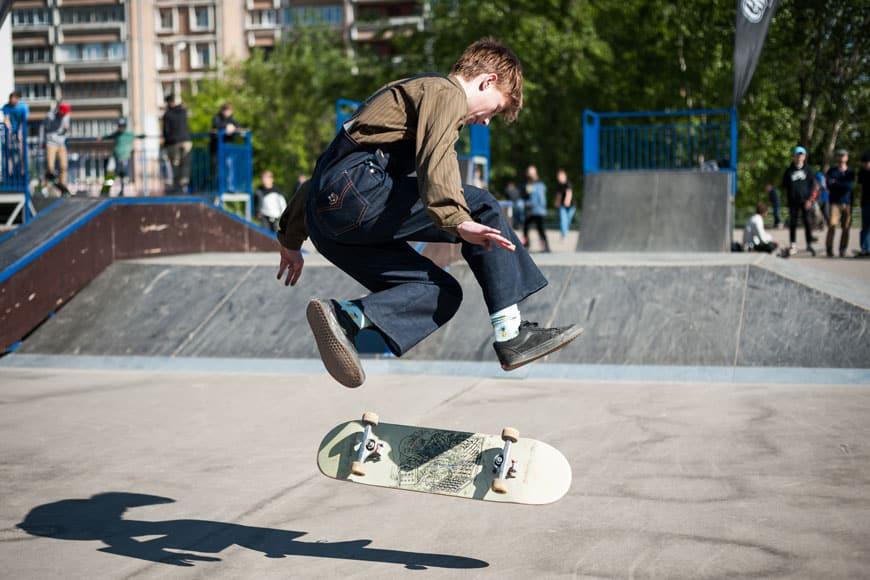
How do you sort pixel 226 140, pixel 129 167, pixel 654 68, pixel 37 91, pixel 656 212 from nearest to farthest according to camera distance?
1. pixel 656 212
2. pixel 226 140
3. pixel 129 167
4. pixel 654 68
5. pixel 37 91

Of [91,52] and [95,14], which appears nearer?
[95,14]

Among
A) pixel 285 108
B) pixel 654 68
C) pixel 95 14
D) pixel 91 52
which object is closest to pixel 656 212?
pixel 654 68

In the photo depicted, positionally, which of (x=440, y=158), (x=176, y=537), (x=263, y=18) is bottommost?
(x=176, y=537)

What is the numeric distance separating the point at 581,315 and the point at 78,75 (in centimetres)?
9796

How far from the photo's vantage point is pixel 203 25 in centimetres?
9344

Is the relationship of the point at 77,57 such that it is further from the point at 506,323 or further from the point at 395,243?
the point at 506,323

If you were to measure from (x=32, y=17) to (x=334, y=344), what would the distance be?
106m

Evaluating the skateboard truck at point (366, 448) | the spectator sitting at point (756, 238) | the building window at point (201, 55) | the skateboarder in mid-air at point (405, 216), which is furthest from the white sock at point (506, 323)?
the building window at point (201, 55)

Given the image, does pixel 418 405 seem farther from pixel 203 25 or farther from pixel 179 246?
pixel 203 25

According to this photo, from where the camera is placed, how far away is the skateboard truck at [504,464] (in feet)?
11.8

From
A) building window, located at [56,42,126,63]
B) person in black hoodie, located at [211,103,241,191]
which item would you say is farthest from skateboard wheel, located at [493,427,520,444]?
building window, located at [56,42,126,63]

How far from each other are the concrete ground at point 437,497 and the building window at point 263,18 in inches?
3444

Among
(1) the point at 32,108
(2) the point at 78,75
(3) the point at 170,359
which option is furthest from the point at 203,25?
(3) the point at 170,359

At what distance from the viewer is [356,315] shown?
3900 mm
